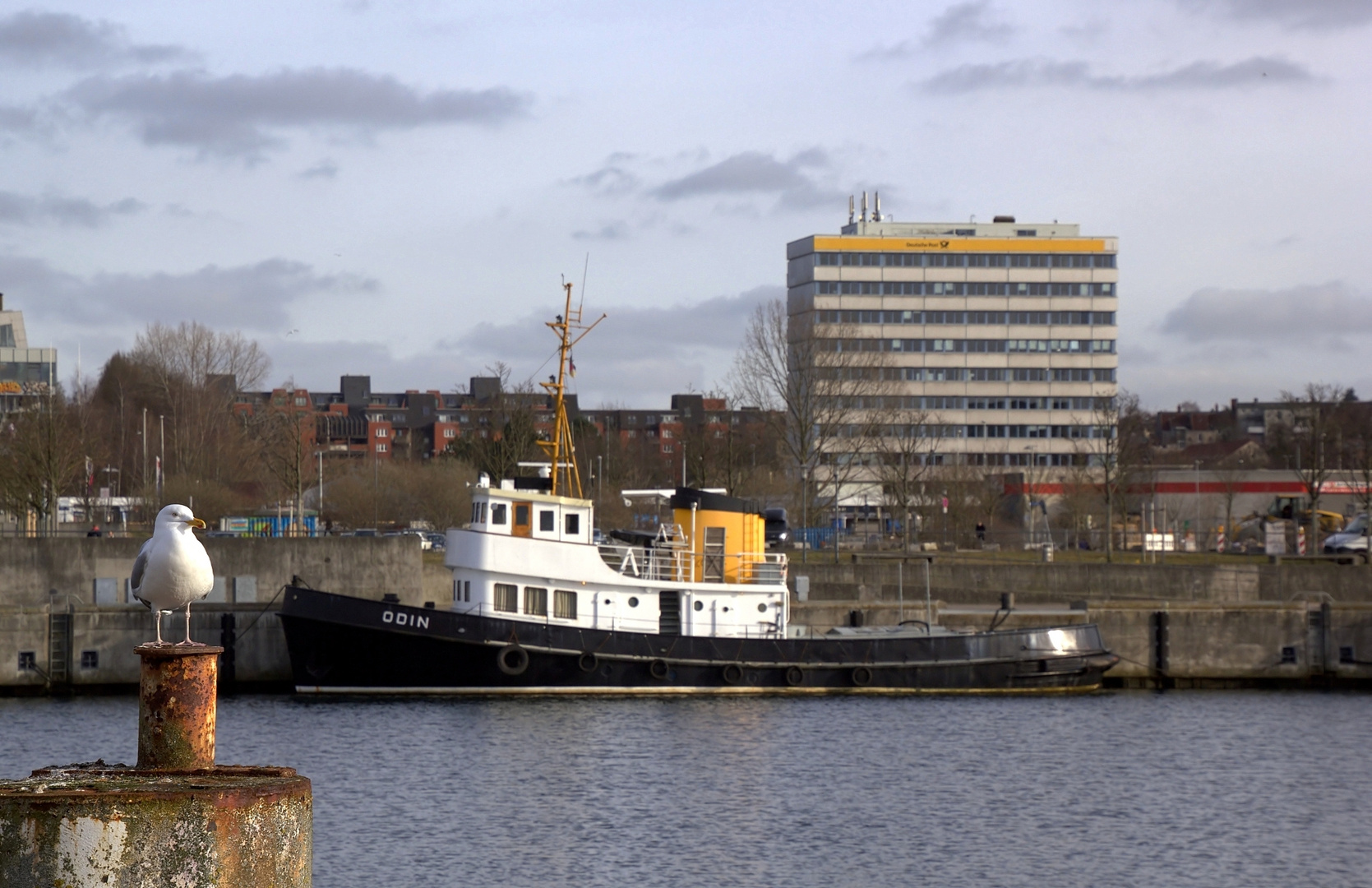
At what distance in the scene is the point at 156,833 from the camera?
4.79m

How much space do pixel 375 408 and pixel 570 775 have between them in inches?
5399

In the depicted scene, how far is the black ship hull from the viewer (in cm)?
3147

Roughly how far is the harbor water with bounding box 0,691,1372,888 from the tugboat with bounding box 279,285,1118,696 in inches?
27.6

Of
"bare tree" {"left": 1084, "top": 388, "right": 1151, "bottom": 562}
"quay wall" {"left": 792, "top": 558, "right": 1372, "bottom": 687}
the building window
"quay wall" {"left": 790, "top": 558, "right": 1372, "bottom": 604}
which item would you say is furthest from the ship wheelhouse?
"bare tree" {"left": 1084, "top": 388, "right": 1151, "bottom": 562}

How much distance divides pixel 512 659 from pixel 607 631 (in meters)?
2.03

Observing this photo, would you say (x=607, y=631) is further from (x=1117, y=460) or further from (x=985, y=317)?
(x=985, y=317)

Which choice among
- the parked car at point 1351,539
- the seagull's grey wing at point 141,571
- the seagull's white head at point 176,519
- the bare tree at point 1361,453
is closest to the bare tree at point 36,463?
the bare tree at point 1361,453

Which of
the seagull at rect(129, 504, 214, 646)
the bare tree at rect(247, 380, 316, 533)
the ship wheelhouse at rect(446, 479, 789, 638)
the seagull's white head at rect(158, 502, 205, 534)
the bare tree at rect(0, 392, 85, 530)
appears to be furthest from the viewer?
the bare tree at rect(247, 380, 316, 533)

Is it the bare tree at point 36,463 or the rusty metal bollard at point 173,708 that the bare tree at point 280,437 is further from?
the rusty metal bollard at point 173,708

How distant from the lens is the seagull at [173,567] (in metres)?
6.56

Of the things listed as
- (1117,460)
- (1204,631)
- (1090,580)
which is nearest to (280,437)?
(1117,460)

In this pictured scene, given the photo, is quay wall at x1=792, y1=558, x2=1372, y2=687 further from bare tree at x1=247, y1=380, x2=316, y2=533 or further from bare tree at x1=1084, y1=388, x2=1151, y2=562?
bare tree at x1=247, y1=380, x2=316, y2=533

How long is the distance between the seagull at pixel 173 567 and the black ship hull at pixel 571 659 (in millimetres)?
24856

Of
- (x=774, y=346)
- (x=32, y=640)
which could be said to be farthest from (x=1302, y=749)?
(x=774, y=346)
